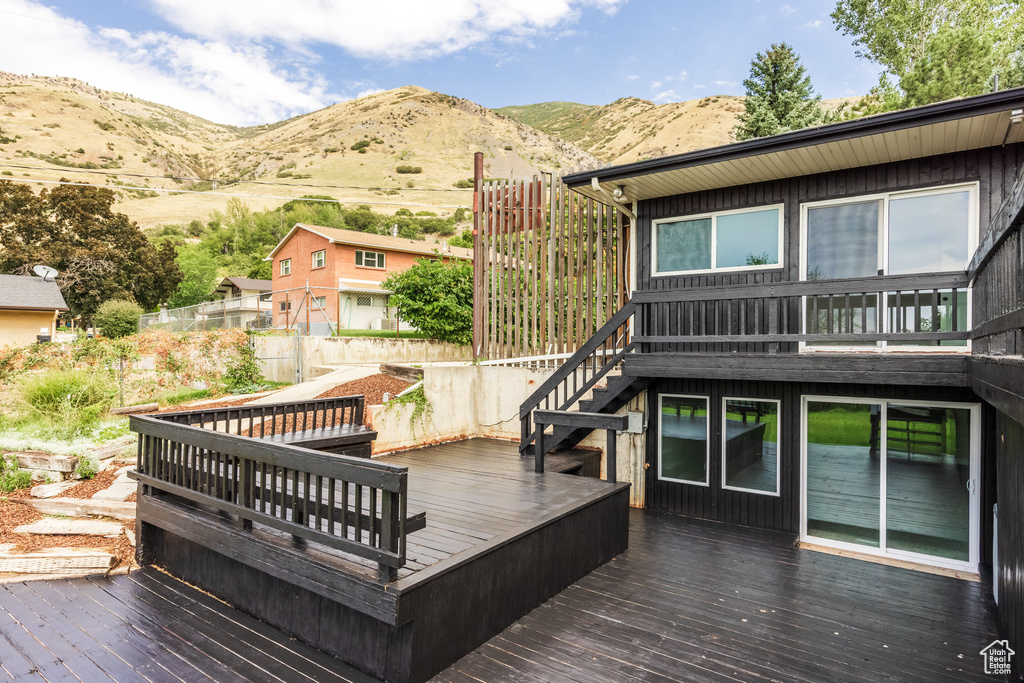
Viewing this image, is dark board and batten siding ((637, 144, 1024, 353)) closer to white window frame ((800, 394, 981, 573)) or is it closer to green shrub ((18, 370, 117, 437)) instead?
white window frame ((800, 394, 981, 573))

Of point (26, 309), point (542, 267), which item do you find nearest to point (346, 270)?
point (26, 309)

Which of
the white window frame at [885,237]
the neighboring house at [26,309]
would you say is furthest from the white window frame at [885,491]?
the neighboring house at [26,309]

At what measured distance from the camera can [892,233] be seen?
5.98 metres

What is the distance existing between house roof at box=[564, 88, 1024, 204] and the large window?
2834 millimetres

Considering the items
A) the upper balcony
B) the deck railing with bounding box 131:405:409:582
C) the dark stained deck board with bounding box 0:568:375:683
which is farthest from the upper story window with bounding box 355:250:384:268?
the dark stained deck board with bounding box 0:568:375:683

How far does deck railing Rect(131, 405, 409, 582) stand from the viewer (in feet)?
10.4

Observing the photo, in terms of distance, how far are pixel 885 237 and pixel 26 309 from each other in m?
28.9

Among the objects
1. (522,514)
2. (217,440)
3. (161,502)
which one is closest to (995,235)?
(522,514)

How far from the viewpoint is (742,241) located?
691 centimetres

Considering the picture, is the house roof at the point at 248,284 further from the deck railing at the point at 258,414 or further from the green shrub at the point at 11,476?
the deck railing at the point at 258,414

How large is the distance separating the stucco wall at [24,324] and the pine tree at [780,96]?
30.5m

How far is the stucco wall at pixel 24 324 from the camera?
21984 millimetres

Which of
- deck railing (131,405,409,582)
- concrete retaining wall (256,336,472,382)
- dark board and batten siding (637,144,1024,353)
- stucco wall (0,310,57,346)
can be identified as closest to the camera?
deck railing (131,405,409,582)

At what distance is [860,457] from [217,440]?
6624mm
